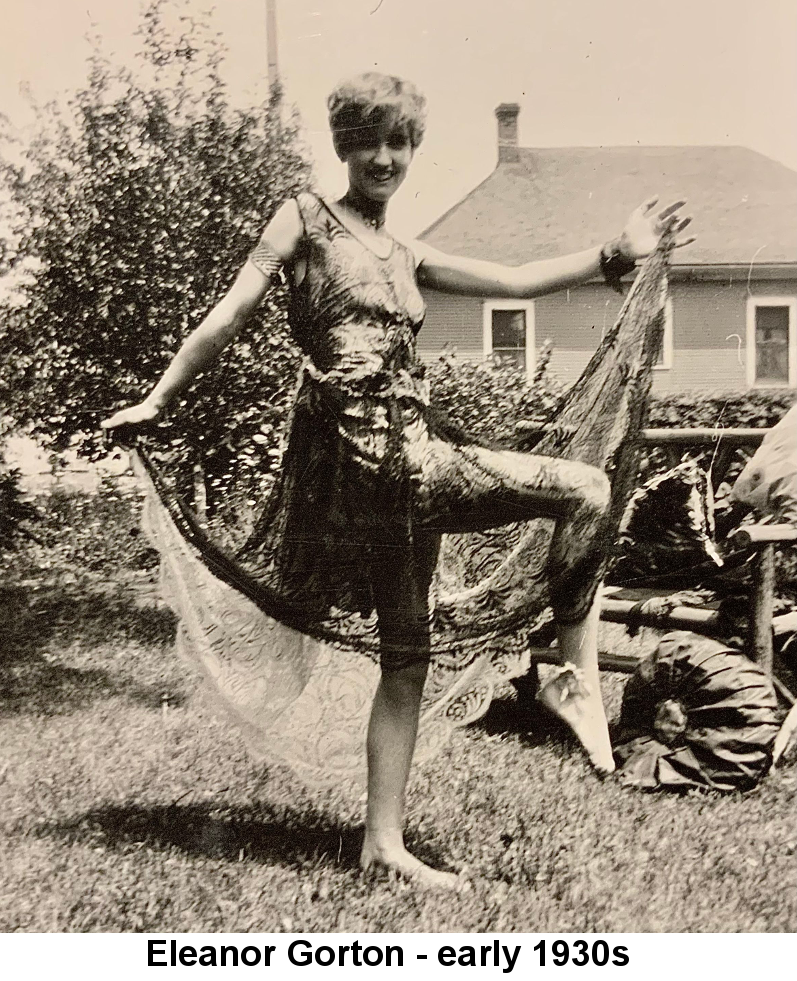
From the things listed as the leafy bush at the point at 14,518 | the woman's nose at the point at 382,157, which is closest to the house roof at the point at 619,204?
the woman's nose at the point at 382,157

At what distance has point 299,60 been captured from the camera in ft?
10.8

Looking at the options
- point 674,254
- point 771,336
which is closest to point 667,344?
point 674,254

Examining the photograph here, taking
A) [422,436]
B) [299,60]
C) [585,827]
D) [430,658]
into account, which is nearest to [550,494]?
[422,436]

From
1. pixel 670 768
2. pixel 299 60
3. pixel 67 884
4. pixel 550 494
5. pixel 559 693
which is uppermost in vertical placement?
pixel 299 60

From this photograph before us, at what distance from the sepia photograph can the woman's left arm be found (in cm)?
1

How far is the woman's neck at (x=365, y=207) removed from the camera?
10.2 ft

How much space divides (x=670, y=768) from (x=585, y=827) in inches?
15.2

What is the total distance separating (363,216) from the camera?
3109mm

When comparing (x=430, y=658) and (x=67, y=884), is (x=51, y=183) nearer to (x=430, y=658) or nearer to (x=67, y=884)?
(x=430, y=658)

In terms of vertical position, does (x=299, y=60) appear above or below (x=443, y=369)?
above

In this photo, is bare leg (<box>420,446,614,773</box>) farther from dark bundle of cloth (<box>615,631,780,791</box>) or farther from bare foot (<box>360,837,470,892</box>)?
bare foot (<box>360,837,470,892</box>)

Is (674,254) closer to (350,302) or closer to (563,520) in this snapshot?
(563,520)

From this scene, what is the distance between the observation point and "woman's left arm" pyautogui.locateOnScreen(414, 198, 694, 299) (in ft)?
10.5

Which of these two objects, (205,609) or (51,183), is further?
(51,183)
